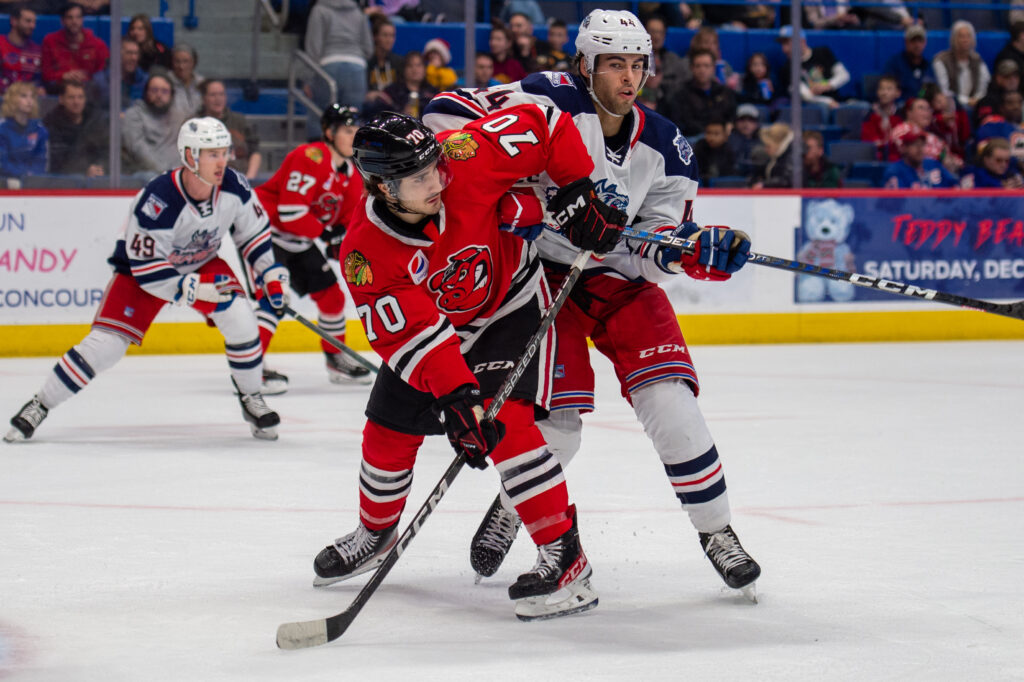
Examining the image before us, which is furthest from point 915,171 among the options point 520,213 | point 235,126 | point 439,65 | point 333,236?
point 520,213

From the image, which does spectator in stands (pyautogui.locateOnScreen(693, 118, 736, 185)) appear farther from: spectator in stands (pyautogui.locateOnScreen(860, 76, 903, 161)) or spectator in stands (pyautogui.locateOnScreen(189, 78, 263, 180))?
spectator in stands (pyautogui.locateOnScreen(189, 78, 263, 180))

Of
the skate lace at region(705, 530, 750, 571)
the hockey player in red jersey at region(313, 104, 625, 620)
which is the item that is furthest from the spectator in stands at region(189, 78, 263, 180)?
the skate lace at region(705, 530, 750, 571)

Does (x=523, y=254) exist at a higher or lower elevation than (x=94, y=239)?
higher

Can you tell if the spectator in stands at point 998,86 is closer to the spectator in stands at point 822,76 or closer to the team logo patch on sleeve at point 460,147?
the spectator in stands at point 822,76

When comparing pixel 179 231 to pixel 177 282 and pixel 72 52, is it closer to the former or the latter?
pixel 177 282

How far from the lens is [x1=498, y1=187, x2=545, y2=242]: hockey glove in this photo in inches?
94.6

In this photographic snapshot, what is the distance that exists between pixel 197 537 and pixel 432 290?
3.33 feet

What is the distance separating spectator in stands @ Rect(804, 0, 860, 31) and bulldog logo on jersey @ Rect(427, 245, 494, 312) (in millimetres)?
6391

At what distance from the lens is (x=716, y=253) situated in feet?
8.14

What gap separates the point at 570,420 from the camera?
2.66 metres

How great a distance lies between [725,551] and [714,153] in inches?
203

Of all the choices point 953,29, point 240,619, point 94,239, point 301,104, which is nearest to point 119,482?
point 240,619

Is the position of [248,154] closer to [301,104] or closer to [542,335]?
[301,104]

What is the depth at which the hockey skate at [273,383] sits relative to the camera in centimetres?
567
